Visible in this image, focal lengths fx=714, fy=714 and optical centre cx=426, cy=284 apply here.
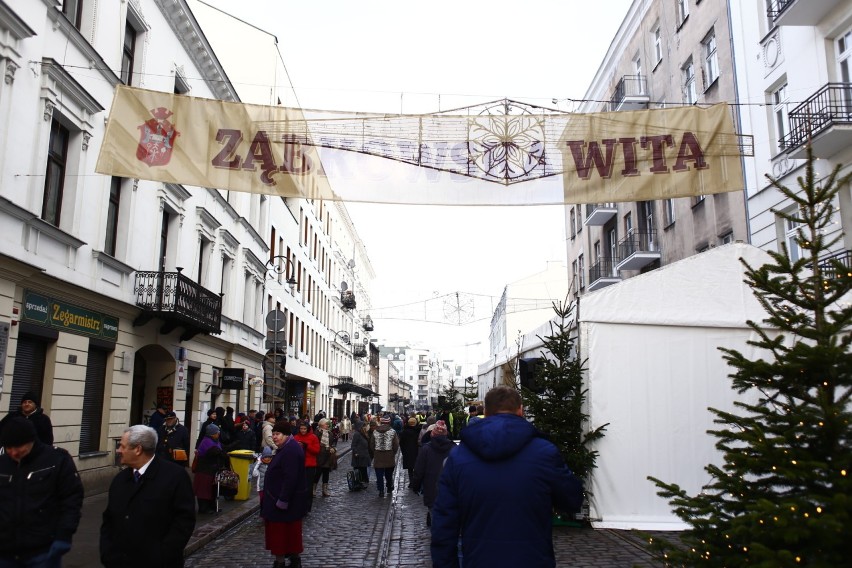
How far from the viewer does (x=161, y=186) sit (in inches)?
767

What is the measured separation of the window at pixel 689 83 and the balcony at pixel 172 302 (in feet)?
55.0

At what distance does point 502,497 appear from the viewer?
151 inches

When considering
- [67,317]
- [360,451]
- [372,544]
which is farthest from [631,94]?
[372,544]

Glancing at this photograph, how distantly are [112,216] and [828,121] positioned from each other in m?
16.1

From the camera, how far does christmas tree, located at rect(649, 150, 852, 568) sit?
3.75 metres

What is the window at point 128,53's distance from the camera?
57.2 feet

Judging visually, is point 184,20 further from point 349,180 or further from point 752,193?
point 752,193

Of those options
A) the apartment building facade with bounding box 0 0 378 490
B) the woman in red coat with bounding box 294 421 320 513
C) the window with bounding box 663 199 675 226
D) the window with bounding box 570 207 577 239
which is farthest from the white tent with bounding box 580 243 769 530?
the window with bounding box 570 207 577 239

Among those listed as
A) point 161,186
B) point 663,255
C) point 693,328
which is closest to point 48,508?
point 693,328

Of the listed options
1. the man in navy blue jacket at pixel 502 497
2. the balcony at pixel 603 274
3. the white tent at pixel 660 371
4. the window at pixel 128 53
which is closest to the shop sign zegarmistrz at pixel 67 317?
the window at pixel 128 53

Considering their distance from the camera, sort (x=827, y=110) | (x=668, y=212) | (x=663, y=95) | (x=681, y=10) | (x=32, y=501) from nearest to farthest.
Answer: (x=32, y=501)
(x=827, y=110)
(x=681, y=10)
(x=668, y=212)
(x=663, y=95)

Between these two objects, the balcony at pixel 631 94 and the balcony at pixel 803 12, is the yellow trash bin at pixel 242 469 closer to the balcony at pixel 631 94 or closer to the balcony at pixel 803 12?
the balcony at pixel 803 12

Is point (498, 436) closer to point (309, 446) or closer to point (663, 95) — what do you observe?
point (309, 446)

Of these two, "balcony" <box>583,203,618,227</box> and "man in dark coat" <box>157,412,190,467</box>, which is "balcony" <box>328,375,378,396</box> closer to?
"balcony" <box>583,203,618,227</box>
